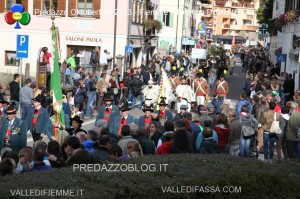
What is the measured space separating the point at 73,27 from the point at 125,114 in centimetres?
2463

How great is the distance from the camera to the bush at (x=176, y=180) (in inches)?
302

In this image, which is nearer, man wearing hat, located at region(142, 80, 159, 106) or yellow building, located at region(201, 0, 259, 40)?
man wearing hat, located at region(142, 80, 159, 106)

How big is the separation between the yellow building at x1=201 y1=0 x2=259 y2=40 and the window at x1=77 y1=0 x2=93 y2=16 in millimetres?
71185

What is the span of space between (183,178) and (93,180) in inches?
44.1

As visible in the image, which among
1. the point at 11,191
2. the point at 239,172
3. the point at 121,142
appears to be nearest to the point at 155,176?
the point at 239,172

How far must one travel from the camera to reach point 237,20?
4911 inches

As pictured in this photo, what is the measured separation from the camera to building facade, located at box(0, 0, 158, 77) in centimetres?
3946

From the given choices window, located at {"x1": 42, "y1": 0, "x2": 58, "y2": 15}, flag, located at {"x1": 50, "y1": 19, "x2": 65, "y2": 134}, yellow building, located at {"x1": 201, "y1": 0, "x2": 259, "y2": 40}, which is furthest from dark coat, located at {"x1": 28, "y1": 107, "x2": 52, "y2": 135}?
yellow building, located at {"x1": 201, "y1": 0, "x2": 259, "y2": 40}

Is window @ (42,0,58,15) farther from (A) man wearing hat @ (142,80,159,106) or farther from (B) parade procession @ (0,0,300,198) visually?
(A) man wearing hat @ (142,80,159,106)

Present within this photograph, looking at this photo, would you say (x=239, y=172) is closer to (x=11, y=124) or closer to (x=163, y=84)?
(x=11, y=124)

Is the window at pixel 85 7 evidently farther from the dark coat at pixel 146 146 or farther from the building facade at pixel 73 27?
the dark coat at pixel 146 146

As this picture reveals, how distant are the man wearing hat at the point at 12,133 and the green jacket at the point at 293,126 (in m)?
5.71

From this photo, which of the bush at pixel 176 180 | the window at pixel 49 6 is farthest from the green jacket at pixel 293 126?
the window at pixel 49 6

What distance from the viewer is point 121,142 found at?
1202 centimetres
